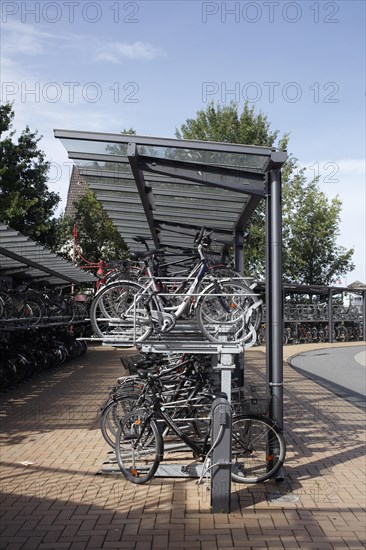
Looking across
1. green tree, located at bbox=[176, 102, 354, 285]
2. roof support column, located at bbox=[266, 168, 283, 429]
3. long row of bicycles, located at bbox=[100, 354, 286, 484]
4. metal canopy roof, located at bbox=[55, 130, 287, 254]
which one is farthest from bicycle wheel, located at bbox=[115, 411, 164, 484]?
green tree, located at bbox=[176, 102, 354, 285]

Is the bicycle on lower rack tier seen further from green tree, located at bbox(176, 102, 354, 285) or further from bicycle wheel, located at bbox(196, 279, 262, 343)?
green tree, located at bbox(176, 102, 354, 285)

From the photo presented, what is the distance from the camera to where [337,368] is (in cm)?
1867

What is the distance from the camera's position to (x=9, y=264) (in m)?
14.4

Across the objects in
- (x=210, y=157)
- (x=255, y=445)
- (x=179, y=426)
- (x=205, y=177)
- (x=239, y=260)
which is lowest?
(x=255, y=445)

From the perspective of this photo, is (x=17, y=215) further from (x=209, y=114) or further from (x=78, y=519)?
(x=78, y=519)

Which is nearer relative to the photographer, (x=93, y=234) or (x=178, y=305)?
(x=178, y=305)

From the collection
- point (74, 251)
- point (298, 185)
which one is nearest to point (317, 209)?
point (298, 185)

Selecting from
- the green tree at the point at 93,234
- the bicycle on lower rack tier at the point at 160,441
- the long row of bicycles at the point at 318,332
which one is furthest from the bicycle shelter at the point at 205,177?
the long row of bicycles at the point at 318,332

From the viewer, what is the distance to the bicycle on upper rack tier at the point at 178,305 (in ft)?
21.3

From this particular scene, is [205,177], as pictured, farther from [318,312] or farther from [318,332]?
[318,332]

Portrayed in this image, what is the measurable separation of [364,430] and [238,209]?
11.2ft

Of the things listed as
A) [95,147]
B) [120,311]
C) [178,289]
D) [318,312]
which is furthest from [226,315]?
[318,312]

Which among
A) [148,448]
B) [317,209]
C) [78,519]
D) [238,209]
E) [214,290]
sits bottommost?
[78,519]

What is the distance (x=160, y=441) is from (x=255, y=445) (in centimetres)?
94
